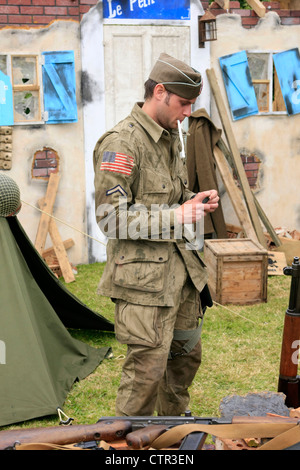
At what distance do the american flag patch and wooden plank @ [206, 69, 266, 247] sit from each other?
505 cm

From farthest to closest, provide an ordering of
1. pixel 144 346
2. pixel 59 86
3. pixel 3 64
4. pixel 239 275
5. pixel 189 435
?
pixel 59 86, pixel 3 64, pixel 239 275, pixel 144 346, pixel 189 435

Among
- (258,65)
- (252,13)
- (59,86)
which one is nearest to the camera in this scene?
(59,86)

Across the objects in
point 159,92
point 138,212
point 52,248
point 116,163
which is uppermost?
point 159,92

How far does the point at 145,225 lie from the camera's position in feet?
9.29

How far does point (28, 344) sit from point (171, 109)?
203 centimetres

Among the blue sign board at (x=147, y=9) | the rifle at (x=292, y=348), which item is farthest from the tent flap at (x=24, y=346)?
the blue sign board at (x=147, y=9)

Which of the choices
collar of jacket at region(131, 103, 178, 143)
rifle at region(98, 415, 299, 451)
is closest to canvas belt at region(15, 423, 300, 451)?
rifle at region(98, 415, 299, 451)

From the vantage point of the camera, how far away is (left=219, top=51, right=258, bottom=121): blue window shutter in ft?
26.5

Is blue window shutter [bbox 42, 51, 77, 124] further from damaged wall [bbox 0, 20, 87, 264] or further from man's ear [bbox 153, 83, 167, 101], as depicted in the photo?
man's ear [bbox 153, 83, 167, 101]

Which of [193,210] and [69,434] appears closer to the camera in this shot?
[69,434]

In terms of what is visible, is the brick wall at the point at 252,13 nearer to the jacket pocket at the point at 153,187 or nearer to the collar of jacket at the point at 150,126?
the collar of jacket at the point at 150,126

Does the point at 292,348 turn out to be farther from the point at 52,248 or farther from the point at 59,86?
the point at 59,86

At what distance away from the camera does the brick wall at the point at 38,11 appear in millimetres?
7273

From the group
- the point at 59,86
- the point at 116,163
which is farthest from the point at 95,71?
the point at 116,163
